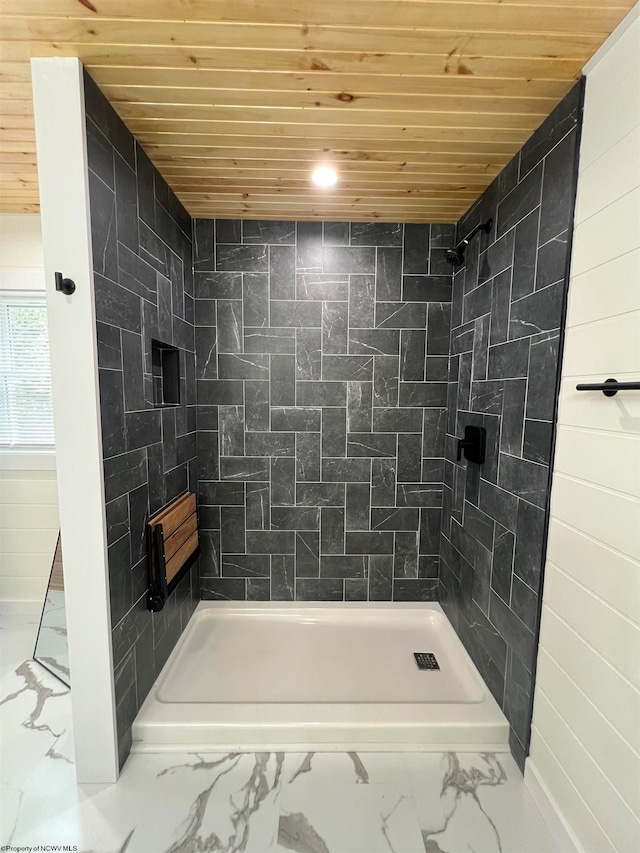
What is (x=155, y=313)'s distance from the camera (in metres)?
1.66

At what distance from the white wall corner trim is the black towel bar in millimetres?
1564

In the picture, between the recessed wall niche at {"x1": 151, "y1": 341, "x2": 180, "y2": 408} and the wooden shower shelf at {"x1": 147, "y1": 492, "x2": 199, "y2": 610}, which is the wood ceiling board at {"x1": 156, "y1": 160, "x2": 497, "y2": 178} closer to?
the recessed wall niche at {"x1": 151, "y1": 341, "x2": 180, "y2": 408}

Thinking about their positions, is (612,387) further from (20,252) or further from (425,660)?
(20,252)

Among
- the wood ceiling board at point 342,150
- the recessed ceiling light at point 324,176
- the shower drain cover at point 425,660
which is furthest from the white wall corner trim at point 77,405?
the shower drain cover at point 425,660

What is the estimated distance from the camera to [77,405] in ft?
3.97

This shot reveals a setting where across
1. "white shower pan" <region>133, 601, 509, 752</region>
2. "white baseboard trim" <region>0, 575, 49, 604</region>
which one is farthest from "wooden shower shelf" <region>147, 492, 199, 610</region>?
"white baseboard trim" <region>0, 575, 49, 604</region>

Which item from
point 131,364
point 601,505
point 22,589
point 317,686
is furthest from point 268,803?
point 22,589

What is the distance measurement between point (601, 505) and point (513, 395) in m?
0.59

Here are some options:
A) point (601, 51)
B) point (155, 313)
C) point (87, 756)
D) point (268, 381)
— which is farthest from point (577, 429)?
point (87, 756)

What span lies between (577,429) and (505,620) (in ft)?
3.02

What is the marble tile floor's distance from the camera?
117 centimetres

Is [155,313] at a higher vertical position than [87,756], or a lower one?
higher

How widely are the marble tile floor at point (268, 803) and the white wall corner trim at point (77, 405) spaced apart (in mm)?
150

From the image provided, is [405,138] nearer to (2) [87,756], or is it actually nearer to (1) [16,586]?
(2) [87,756]
